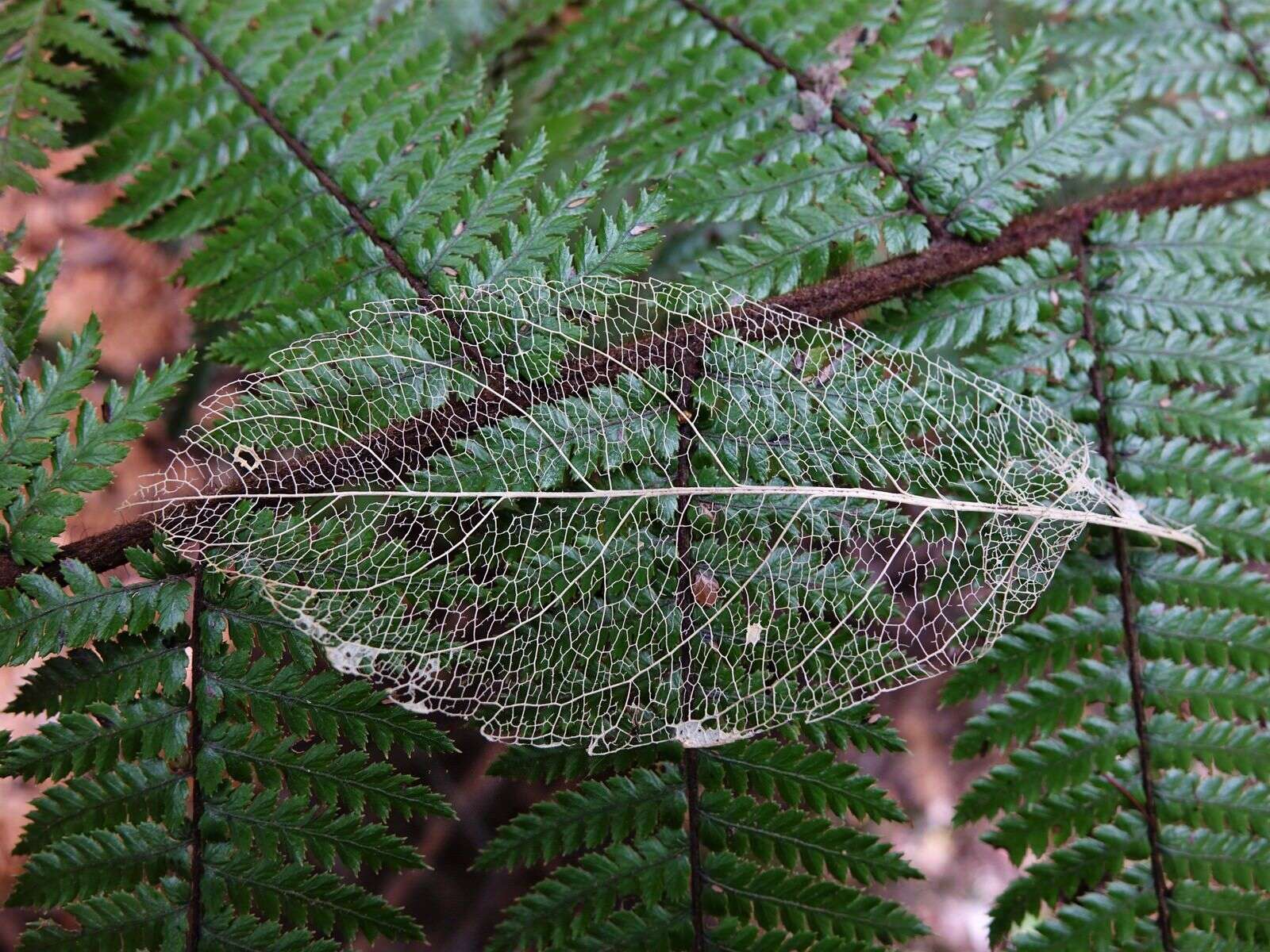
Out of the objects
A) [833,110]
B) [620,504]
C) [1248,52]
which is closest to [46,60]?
[620,504]

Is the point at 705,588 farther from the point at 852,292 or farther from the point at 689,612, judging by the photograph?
the point at 852,292

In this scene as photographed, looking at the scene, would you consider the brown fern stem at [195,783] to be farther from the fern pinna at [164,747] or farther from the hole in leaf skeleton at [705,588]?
the hole in leaf skeleton at [705,588]

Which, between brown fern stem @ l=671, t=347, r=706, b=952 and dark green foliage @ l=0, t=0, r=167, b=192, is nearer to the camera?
brown fern stem @ l=671, t=347, r=706, b=952

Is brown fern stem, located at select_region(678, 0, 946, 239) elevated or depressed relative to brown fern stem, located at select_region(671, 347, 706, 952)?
elevated

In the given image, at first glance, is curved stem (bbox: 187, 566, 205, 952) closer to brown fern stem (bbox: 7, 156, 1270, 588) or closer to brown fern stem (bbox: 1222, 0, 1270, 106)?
brown fern stem (bbox: 7, 156, 1270, 588)

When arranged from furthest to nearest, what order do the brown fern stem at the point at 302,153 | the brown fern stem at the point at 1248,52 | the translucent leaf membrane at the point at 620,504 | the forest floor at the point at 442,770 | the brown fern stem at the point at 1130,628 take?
the forest floor at the point at 442,770 < the brown fern stem at the point at 1248,52 < the brown fern stem at the point at 302,153 < the brown fern stem at the point at 1130,628 < the translucent leaf membrane at the point at 620,504

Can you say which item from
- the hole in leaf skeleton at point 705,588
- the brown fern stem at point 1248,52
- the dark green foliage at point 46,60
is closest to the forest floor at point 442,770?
the dark green foliage at point 46,60

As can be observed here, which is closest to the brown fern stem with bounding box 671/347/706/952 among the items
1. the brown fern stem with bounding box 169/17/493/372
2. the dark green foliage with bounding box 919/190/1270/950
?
the brown fern stem with bounding box 169/17/493/372
